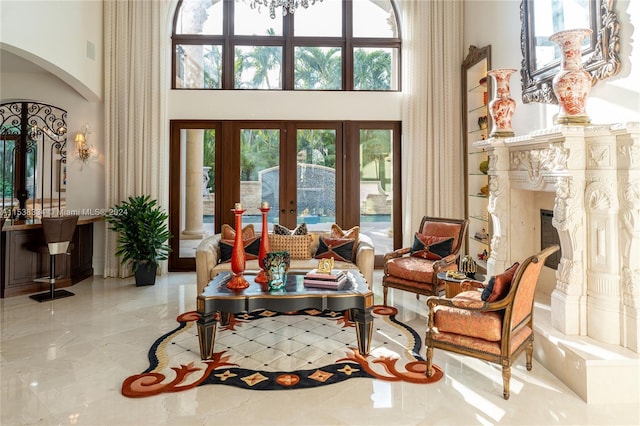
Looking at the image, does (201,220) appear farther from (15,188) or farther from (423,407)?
(423,407)

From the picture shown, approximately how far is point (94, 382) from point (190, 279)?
10.6 feet

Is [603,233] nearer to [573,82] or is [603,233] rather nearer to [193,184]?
[573,82]

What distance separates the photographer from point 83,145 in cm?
622

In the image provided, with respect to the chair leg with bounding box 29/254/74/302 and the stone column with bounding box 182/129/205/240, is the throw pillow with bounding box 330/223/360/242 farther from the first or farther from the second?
the chair leg with bounding box 29/254/74/302

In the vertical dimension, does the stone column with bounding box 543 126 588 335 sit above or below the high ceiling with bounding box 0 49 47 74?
below

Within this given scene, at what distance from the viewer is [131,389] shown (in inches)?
108

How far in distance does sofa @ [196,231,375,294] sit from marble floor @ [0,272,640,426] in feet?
3.37

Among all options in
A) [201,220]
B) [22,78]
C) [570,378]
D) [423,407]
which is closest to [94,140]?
[22,78]

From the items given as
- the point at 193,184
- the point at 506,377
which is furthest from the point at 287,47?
the point at 506,377

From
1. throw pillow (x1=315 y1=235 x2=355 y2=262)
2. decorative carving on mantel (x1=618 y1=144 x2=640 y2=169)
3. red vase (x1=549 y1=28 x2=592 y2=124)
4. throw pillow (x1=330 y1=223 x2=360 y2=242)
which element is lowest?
throw pillow (x1=315 y1=235 x2=355 y2=262)

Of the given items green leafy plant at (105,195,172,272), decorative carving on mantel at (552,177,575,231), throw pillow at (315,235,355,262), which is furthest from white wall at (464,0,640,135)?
green leafy plant at (105,195,172,272)

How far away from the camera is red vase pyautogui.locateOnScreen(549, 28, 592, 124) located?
10.2ft

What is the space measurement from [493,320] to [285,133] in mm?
4679

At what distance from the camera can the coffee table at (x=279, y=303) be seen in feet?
10.4
